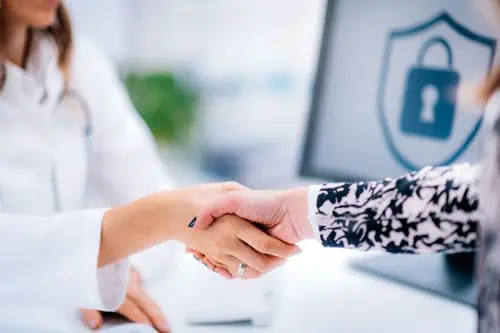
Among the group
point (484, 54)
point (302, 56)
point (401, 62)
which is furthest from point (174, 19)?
point (484, 54)

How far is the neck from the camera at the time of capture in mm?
1058

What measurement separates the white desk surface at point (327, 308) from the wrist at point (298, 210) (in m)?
0.13

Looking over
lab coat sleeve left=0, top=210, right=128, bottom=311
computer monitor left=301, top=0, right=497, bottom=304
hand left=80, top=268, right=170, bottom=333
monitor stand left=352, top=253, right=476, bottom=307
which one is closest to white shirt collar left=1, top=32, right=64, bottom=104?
lab coat sleeve left=0, top=210, right=128, bottom=311

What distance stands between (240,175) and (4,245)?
3.12ft

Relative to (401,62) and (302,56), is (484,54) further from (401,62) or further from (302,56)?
(302,56)

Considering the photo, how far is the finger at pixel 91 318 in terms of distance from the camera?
2.79ft

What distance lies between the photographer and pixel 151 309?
0.88 m

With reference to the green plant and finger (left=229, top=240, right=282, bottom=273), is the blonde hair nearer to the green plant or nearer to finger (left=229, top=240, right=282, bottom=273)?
finger (left=229, top=240, right=282, bottom=273)

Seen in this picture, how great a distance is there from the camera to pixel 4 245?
83 cm

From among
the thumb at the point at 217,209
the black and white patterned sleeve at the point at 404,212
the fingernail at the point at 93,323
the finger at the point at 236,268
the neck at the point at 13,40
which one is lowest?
the fingernail at the point at 93,323

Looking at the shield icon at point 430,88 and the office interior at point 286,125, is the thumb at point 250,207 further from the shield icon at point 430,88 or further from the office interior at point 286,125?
the shield icon at point 430,88

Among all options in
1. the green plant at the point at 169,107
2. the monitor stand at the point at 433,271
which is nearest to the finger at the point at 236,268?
the monitor stand at the point at 433,271

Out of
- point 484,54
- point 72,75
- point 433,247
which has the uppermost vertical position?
point 484,54

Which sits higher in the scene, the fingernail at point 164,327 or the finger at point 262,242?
the finger at point 262,242
